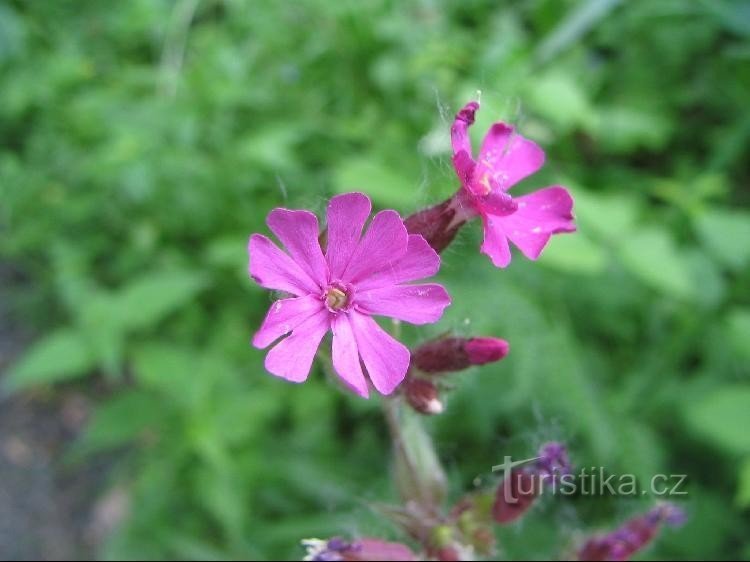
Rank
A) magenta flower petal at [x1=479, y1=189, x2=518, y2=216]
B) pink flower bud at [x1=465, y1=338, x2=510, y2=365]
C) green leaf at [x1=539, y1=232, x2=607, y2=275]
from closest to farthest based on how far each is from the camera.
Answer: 1. magenta flower petal at [x1=479, y1=189, x2=518, y2=216]
2. pink flower bud at [x1=465, y1=338, x2=510, y2=365]
3. green leaf at [x1=539, y1=232, x2=607, y2=275]

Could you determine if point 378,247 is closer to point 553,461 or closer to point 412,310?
point 412,310

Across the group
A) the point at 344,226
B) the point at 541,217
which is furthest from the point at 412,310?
the point at 541,217

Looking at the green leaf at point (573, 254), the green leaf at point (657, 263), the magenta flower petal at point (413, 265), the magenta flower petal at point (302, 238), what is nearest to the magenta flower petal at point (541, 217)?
the magenta flower petal at point (413, 265)

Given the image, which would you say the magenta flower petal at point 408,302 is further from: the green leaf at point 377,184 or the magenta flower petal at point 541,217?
the green leaf at point 377,184

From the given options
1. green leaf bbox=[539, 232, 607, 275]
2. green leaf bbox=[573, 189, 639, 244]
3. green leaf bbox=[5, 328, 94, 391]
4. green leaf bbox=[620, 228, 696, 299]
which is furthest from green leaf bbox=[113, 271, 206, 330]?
green leaf bbox=[620, 228, 696, 299]

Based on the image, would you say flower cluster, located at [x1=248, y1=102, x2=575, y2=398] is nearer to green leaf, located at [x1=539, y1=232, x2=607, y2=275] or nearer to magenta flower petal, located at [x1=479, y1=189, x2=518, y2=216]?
magenta flower petal, located at [x1=479, y1=189, x2=518, y2=216]

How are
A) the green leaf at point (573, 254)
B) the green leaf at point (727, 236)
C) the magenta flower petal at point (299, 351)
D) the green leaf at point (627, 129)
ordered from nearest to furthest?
1. the magenta flower petal at point (299, 351)
2. the green leaf at point (573, 254)
3. the green leaf at point (727, 236)
4. the green leaf at point (627, 129)

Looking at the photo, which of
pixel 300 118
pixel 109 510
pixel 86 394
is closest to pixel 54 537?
pixel 109 510
